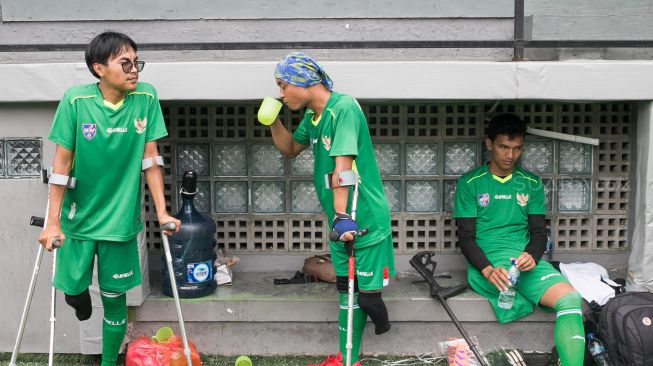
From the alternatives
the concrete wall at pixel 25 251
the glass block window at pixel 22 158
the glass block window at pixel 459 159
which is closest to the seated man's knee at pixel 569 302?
the glass block window at pixel 459 159

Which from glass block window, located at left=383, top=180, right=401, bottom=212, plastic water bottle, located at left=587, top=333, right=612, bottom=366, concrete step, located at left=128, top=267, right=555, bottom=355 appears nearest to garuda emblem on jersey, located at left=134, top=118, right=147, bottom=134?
concrete step, located at left=128, top=267, right=555, bottom=355

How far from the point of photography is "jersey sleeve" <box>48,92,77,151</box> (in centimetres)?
412

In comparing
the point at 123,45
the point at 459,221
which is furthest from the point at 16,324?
the point at 459,221

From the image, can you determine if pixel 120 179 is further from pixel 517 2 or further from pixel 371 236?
pixel 517 2

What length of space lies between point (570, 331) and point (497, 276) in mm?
641

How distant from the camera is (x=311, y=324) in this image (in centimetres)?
512

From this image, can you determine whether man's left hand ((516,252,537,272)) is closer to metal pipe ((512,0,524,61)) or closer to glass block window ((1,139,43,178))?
metal pipe ((512,0,524,61))

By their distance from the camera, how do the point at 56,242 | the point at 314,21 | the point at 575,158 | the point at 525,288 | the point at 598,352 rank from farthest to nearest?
the point at 575,158, the point at 314,21, the point at 525,288, the point at 598,352, the point at 56,242

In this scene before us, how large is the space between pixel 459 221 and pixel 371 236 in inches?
44.4

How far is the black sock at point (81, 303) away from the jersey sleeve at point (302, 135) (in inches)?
64.8

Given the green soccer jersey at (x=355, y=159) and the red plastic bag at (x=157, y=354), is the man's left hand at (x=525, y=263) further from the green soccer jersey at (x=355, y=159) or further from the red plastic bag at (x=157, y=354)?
the red plastic bag at (x=157, y=354)

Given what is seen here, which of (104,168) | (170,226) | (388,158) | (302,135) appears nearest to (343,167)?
(302,135)

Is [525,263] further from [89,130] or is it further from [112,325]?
[89,130]

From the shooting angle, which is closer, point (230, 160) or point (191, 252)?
point (191, 252)
